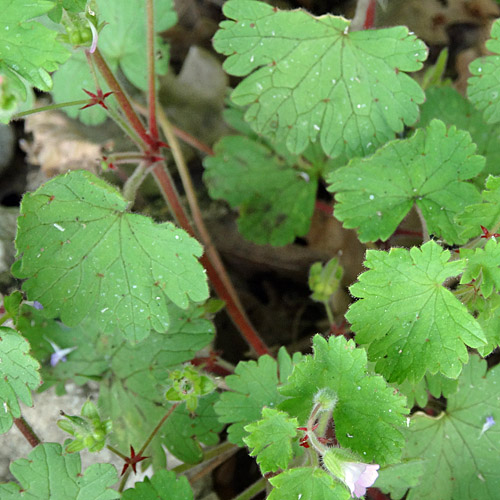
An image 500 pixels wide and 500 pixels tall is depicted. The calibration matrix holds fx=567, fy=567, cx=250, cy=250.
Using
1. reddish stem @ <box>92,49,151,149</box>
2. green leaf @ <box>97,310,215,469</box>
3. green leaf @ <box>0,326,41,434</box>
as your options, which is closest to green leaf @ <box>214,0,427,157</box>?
reddish stem @ <box>92,49,151,149</box>

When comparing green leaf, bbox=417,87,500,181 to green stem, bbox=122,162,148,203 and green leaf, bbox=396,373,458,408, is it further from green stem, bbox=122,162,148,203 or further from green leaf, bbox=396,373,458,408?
green stem, bbox=122,162,148,203

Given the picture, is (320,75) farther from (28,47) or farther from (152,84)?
(28,47)

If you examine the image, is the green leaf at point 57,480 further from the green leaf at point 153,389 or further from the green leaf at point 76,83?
the green leaf at point 76,83

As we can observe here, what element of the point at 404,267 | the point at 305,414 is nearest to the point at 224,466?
the point at 305,414

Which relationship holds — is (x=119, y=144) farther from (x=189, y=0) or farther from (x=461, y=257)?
(x=461, y=257)

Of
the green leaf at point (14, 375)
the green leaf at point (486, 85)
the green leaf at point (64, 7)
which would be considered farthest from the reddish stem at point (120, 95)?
the green leaf at point (486, 85)

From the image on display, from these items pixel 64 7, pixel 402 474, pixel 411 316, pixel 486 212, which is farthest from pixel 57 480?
pixel 486 212
